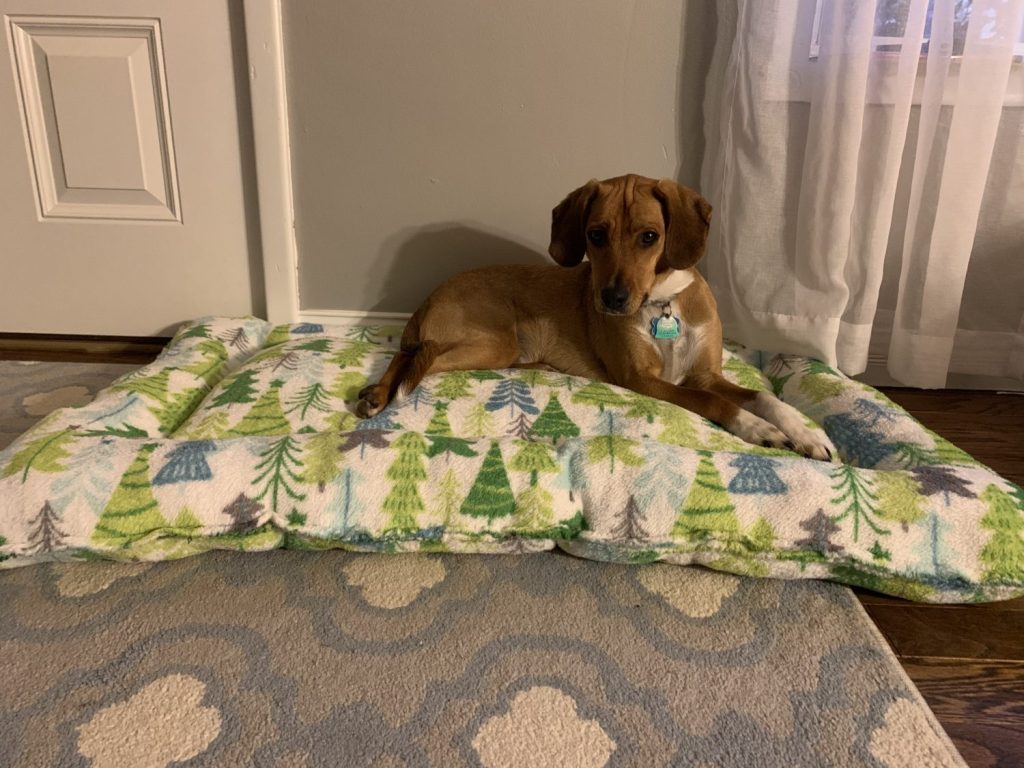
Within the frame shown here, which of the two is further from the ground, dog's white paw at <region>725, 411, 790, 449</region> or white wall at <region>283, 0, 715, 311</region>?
white wall at <region>283, 0, 715, 311</region>

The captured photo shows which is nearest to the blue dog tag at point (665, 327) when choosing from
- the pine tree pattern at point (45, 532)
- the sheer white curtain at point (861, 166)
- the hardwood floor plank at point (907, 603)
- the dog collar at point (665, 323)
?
the dog collar at point (665, 323)

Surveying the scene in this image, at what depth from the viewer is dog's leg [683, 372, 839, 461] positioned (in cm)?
137

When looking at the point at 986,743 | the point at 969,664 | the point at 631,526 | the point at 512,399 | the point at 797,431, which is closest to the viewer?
the point at 986,743

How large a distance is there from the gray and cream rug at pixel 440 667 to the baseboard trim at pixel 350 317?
1.18 meters

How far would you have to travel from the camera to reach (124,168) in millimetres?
2064

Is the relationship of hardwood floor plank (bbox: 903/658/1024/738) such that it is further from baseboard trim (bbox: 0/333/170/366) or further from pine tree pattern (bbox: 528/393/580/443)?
baseboard trim (bbox: 0/333/170/366)

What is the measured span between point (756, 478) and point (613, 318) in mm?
665

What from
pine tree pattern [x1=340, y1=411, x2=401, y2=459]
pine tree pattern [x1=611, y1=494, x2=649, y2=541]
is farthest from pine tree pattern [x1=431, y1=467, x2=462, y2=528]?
pine tree pattern [x1=611, y1=494, x2=649, y2=541]

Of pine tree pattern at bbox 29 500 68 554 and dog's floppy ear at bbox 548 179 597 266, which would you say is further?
dog's floppy ear at bbox 548 179 597 266

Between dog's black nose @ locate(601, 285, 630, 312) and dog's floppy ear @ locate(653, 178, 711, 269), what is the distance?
0.13m

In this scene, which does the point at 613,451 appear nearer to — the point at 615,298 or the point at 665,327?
the point at 615,298

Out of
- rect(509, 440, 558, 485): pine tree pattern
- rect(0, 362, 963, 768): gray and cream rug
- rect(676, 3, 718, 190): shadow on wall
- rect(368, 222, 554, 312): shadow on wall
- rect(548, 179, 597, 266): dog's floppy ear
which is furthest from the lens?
rect(368, 222, 554, 312): shadow on wall

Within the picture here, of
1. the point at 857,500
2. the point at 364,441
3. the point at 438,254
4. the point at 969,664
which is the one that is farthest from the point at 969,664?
the point at 438,254

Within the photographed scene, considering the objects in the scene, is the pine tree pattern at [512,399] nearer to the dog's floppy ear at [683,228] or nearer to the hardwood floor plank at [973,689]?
the dog's floppy ear at [683,228]
